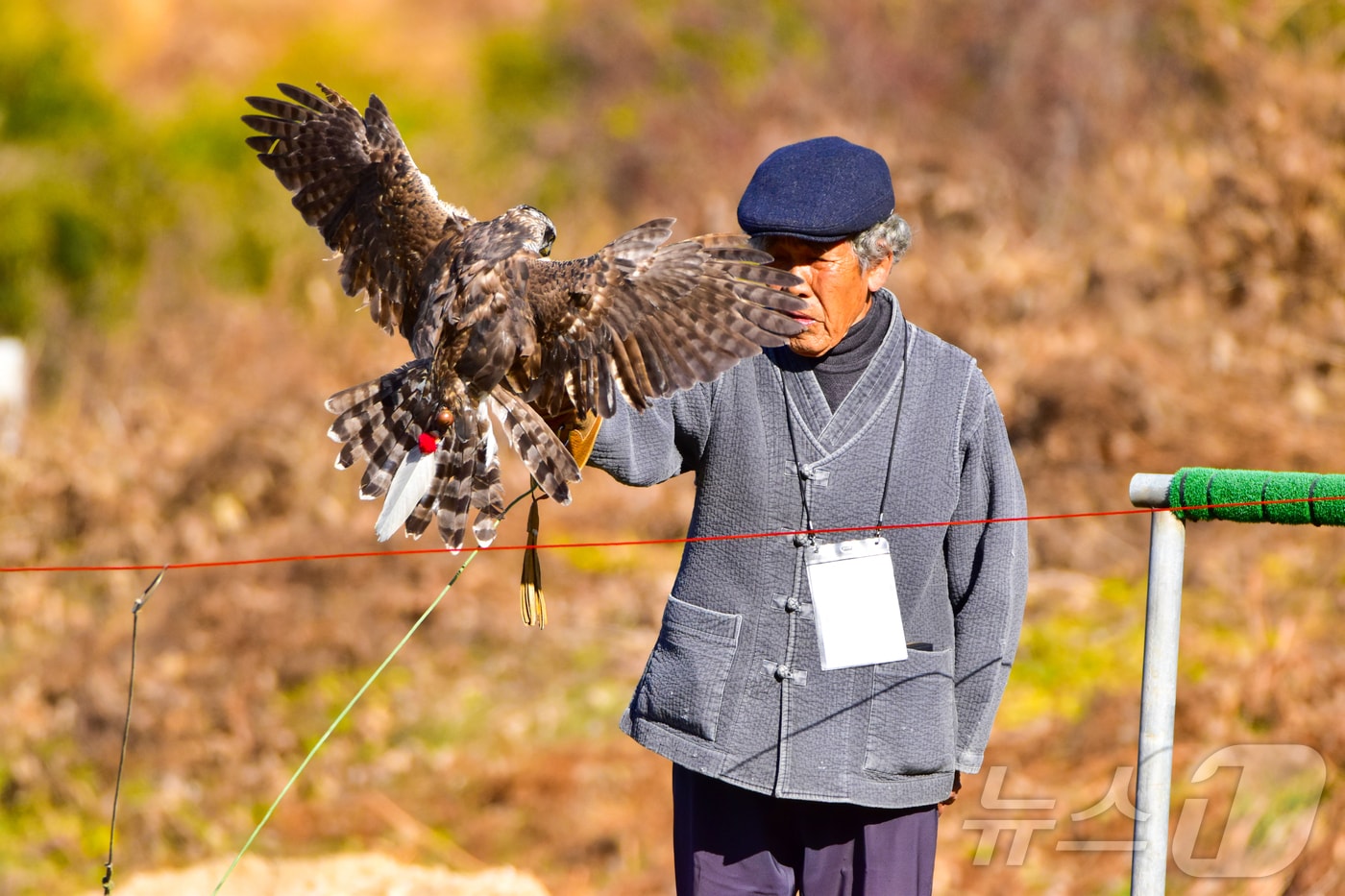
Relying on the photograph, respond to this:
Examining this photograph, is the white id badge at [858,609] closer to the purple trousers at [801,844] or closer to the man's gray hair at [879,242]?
the purple trousers at [801,844]

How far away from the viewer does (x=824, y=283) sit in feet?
7.94

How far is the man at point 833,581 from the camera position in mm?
2422

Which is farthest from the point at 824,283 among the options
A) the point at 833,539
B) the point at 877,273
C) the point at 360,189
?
the point at 360,189

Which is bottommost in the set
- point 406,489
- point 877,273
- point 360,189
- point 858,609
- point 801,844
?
point 801,844

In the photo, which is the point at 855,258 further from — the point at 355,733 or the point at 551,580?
the point at 551,580

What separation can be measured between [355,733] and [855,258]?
4.53 metres

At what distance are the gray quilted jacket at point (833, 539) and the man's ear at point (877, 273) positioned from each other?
0.05m

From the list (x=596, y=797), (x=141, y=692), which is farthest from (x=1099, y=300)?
(x=141, y=692)

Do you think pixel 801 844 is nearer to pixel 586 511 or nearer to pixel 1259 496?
pixel 1259 496

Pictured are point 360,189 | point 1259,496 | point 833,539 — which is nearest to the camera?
point 1259,496

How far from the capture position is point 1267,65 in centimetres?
743

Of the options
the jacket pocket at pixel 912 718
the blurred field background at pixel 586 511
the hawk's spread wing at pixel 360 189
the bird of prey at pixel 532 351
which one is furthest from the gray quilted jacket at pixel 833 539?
the blurred field background at pixel 586 511

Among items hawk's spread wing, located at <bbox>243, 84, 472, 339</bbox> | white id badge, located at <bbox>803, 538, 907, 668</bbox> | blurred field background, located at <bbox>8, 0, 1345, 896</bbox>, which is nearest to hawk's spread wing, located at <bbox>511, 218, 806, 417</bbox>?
white id badge, located at <bbox>803, 538, 907, 668</bbox>

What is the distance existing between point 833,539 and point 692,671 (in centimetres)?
35
